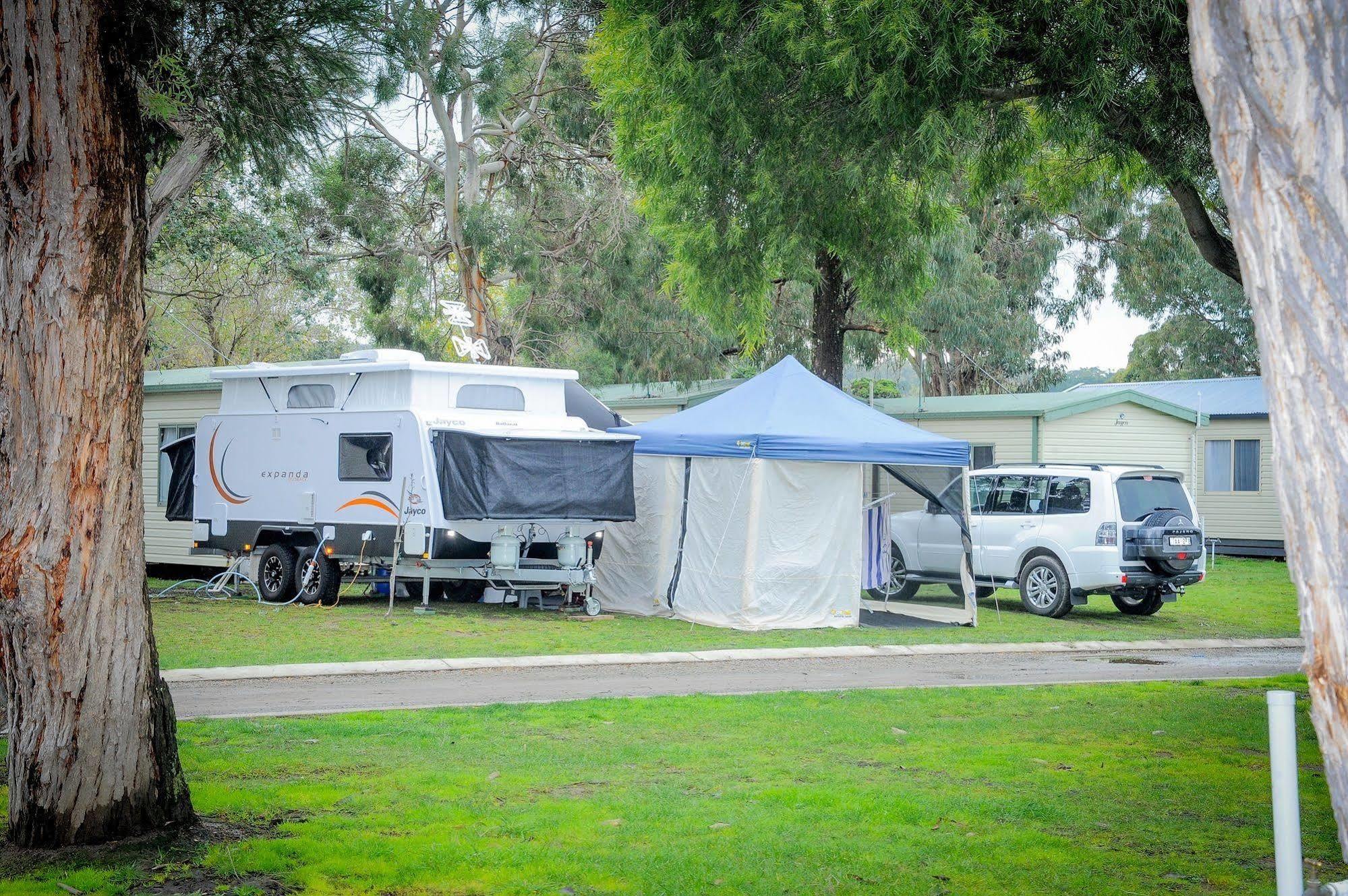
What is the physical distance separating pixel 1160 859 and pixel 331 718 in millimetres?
5536

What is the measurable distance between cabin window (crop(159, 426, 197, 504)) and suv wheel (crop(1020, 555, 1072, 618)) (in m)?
12.6

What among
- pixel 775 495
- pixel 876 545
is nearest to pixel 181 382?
pixel 775 495

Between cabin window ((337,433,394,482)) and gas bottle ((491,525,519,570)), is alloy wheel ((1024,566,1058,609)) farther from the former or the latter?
cabin window ((337,433,394,482))

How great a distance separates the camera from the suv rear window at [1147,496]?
55.6 feet

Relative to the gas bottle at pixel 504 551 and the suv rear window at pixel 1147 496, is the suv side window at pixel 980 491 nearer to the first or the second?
the suv rear window at pixel 1147 496

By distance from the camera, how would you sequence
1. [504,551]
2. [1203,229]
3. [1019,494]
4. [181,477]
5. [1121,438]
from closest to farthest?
[1203,229] < [504,551] < [1019,494] < [181,477] < [1121,438]

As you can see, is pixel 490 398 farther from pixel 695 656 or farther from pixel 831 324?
pixel 831 324

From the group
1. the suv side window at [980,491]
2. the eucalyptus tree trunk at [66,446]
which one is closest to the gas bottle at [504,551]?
the suv side window at [980,491]

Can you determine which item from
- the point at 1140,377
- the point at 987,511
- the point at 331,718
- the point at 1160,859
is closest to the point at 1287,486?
the point at 1160,859

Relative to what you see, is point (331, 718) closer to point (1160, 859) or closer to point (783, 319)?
point (1160, 859)

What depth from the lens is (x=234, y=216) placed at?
67.6ft

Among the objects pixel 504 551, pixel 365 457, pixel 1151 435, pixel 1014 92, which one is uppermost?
pixel 1014 92

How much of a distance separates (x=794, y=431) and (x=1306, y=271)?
1269 centimetres

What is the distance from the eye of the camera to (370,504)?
17266 millimetres
